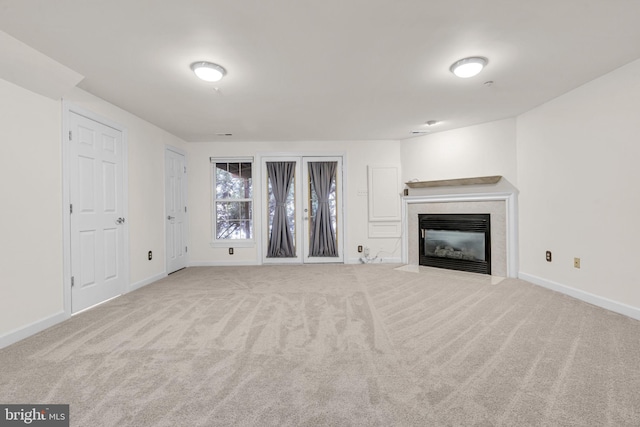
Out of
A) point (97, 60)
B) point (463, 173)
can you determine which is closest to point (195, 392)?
point (97, 60)

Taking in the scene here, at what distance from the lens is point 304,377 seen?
165cm

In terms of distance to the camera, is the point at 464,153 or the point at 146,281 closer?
the point at 146,281

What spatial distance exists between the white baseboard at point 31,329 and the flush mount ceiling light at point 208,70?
8.29 feet

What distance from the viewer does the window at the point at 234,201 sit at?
5.34 m

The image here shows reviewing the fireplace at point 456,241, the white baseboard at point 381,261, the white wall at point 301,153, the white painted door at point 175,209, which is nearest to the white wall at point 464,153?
the white wall at point 301,153

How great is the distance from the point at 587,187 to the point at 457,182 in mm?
1638

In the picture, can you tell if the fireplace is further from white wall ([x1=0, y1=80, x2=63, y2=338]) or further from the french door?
white wall ([x1=0, y1=80, x2=63, y2=338])

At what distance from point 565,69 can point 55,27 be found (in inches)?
164

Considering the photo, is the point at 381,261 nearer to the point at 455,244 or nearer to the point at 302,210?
the point at 455,244

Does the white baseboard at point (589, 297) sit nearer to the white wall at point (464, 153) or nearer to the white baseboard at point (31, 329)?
the white wall at point (464, 153)

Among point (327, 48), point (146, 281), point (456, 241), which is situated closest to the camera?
point (327, 48)

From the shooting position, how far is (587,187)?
9.68ft

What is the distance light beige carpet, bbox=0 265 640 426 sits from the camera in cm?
136

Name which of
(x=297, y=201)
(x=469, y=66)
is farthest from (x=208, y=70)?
(x=297, y=201)
